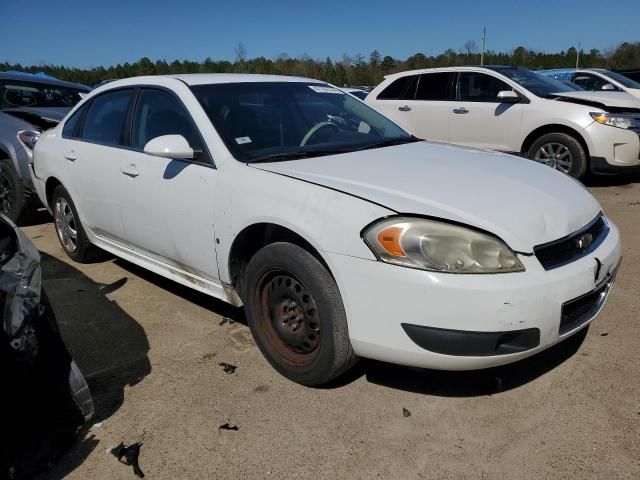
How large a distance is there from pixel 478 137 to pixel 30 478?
22.6ft

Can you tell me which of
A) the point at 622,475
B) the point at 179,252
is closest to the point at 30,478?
the point at 179,252

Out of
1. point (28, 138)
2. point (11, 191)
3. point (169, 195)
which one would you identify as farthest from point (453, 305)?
point (11, 191)

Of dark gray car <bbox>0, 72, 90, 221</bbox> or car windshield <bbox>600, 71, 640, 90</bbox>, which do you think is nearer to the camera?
dark gray car <bbox>0, 72, 90, 221</bbox>

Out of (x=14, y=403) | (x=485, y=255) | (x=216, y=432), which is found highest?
(x=485, y=255)

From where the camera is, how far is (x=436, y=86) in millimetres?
8070

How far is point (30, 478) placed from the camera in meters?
2.13

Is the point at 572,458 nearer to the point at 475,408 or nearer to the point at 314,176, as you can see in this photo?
the point at 475,408

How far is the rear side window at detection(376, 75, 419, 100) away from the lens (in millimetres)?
8328

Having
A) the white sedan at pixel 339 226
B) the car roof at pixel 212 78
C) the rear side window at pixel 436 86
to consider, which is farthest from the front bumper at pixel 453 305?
the rear side window at pixel 436 86

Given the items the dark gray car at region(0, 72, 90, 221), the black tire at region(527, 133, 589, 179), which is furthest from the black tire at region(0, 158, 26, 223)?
the black tire at region(527, 133, 589, 179)

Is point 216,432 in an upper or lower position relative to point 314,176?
lower

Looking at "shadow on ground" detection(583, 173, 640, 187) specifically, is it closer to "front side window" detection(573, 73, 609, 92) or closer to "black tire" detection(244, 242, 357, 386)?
"front side window" detection(573, 73, 609, 92)

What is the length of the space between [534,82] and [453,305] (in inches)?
255

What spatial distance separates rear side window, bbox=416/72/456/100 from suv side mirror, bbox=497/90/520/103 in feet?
2.74
